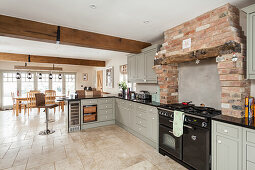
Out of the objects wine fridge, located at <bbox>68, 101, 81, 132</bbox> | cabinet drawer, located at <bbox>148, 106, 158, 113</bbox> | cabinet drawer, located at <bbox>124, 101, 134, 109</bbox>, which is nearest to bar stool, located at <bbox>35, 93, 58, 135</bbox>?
wine fridge, located at <bbox>68, 101, 81, 132</bbox>

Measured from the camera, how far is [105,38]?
3.49 meters

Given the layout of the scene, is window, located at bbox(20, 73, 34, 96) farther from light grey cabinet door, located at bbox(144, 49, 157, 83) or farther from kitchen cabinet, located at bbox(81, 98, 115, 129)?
light grey cabinet door, located at bbox(144, 49, 157, 83)

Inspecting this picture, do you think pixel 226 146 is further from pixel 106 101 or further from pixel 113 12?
→ pixel 106 101

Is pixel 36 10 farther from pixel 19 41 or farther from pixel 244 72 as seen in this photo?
pixel 244 72

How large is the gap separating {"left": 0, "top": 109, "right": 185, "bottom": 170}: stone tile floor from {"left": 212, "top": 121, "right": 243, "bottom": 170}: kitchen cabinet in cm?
70

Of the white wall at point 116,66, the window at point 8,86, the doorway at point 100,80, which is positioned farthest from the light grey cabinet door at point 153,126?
the window at point 8,86

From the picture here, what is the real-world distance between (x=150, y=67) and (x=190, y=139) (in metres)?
2.01

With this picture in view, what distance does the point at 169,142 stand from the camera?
8.57ft

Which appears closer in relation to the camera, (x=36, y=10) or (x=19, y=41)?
(x=36, y=10)

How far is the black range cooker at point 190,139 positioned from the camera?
Result: 1.99 m

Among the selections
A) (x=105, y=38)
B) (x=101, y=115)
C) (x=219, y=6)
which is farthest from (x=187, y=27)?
(x=101, y=115)

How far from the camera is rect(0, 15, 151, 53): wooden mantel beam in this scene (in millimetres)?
2537

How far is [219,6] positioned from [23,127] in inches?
235

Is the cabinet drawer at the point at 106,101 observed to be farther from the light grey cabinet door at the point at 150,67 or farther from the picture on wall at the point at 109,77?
the picture on wall at the point at 109,77
